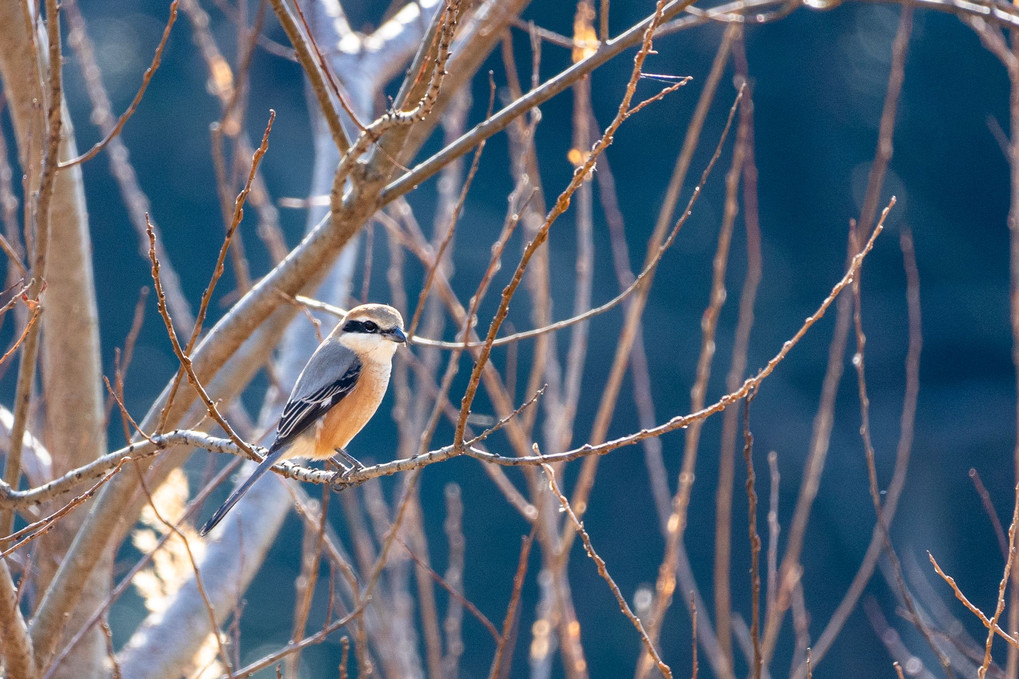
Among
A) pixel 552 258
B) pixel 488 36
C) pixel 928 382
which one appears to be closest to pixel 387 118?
pixel 488 36

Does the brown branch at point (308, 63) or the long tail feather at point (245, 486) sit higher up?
the brown branch at point (308, 63)

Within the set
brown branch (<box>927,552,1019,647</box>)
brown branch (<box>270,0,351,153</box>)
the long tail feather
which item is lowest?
brown branch (<box>927,552,1019,647</box>)

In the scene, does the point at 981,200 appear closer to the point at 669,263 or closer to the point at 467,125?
the point at 669,263

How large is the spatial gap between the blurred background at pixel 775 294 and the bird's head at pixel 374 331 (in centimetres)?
373

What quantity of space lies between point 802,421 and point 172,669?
591 centimetres

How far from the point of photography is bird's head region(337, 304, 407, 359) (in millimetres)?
3820

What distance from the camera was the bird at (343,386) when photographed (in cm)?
379

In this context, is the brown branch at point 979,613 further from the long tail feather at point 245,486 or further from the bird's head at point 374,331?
the bird's head at point 374,331

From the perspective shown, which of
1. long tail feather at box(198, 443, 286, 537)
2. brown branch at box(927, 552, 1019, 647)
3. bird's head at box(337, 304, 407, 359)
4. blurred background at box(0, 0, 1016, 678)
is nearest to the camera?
brown branch at box(927, 552, 1019, 647)

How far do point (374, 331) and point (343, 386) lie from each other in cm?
27

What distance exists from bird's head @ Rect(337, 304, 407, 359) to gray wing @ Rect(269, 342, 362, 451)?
0.17 ft

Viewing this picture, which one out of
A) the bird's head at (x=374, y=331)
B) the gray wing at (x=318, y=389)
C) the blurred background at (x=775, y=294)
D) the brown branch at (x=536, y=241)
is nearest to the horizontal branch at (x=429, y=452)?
the brown branch at (x=536, y=241)

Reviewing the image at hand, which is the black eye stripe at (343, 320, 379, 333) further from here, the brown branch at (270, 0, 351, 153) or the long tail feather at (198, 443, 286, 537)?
the brown branch at (270, 0, 351, 153)

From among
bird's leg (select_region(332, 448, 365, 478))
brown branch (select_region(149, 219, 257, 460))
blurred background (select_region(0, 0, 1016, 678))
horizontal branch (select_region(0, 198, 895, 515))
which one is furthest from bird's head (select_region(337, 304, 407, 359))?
blurred background (select_region(0, 0, 1016, 678))
